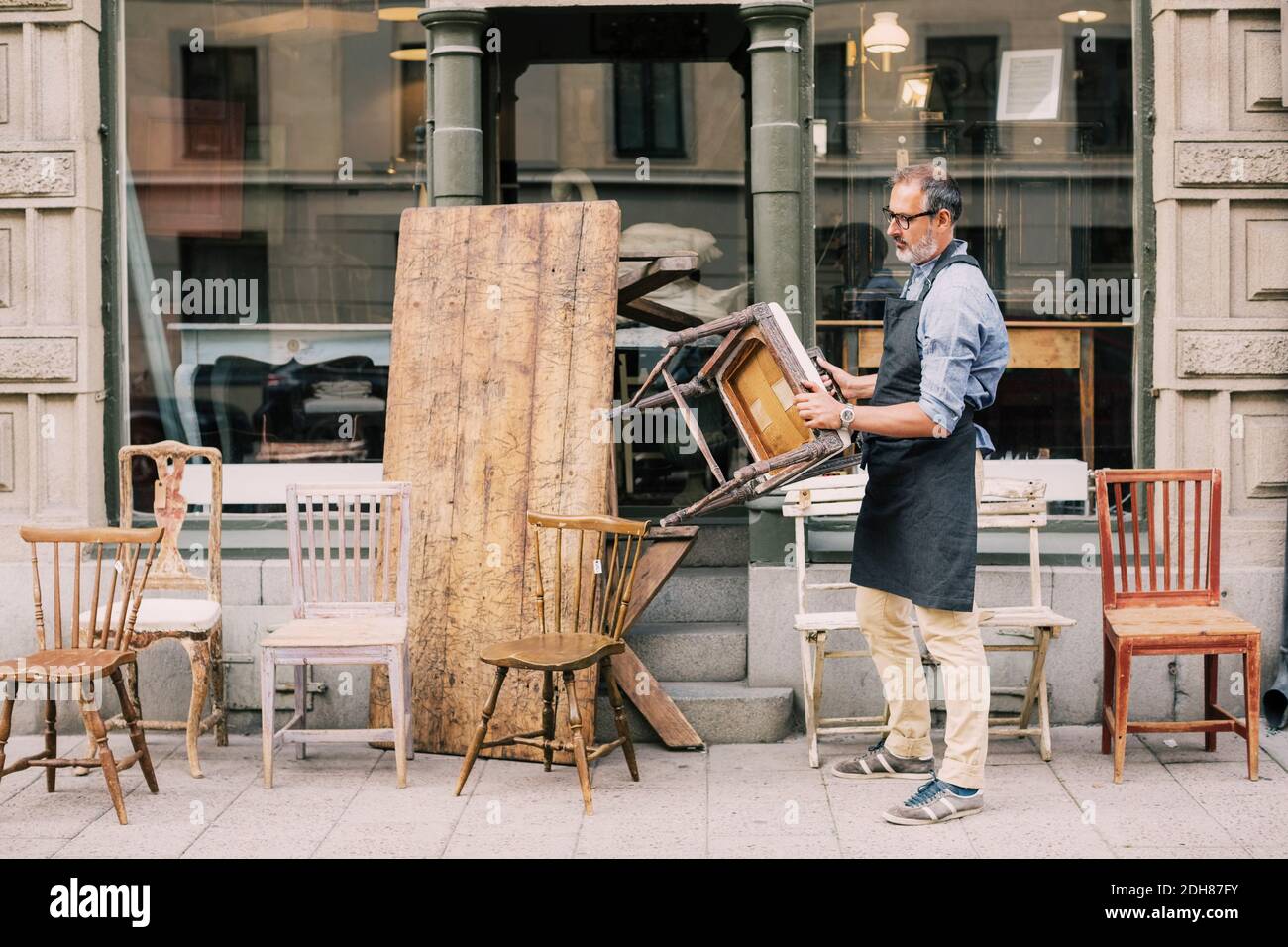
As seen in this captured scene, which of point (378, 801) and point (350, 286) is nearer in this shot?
point (378, 801)

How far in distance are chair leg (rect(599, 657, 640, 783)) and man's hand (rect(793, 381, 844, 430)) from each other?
52.1 inches

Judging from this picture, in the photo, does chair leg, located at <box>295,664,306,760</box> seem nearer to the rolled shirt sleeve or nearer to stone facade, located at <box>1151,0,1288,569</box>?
the rolled shirt sleeve

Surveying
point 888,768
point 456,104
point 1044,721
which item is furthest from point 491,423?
point 1044,721

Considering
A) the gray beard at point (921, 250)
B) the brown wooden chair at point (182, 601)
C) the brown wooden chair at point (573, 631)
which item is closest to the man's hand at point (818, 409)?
the gray beard at point (921, 250)

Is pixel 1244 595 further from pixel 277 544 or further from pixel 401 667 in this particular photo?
pixel 277 544

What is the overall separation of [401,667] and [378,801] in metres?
0.51

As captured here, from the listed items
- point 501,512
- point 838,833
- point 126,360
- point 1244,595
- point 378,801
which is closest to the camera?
point 838,833

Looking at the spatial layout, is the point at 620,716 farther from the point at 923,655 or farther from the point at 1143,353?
the point at 1143,353

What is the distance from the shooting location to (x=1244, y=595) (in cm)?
692

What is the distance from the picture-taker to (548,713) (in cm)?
607

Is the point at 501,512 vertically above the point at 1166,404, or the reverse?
the point at 1166,404

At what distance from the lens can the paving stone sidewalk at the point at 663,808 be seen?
5.30 meters

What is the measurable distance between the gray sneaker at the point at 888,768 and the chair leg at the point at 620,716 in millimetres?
818

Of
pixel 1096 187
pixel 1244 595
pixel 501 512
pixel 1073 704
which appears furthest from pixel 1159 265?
pixel 501 512
